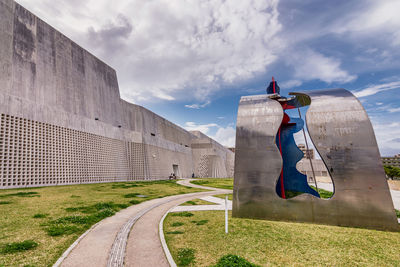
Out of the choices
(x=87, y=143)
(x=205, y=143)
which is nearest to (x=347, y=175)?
(x=87, y=143)

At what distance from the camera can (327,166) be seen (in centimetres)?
811

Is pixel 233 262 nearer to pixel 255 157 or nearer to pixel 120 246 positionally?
pixel 120 246

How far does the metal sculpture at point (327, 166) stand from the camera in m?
7.46

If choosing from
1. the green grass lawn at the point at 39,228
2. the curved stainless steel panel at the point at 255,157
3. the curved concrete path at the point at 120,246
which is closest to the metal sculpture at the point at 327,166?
the curved stainless steel panel at the point at 255,157

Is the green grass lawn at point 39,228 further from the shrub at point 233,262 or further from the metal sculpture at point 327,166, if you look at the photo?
the metal sculpture at point 327,166

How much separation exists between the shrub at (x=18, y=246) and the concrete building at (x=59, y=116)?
612 inches

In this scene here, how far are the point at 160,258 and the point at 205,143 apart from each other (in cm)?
5254

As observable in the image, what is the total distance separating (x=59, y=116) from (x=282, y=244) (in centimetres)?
2533

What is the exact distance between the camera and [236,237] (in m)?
6.37

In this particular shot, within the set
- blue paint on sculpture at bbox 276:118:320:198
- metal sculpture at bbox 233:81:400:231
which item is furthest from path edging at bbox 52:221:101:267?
blue paint on sculpture at bbox 276:118:320:198

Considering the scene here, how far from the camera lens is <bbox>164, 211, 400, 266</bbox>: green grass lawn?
489 centimetres

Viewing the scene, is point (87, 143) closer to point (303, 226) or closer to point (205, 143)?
point (303, 226)

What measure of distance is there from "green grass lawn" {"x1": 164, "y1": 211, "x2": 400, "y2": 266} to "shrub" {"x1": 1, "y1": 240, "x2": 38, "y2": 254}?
369 centimetres

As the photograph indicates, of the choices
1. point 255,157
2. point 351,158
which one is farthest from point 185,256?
point 351,158
